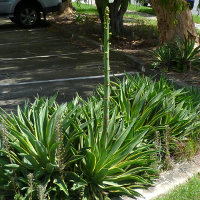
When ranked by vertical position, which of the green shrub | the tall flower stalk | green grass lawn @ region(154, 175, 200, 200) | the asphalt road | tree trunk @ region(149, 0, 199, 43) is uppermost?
the tall flower stalk

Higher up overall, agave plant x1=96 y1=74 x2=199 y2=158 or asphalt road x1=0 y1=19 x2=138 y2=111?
agave plant x1=96 y1=74 x2=199 y2=158

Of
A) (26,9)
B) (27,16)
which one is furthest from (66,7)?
(26,9)

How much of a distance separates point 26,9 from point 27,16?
0.33 meters

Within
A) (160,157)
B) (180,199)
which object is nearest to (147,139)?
(160,157)

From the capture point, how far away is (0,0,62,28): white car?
1492 cm

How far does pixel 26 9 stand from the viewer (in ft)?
49.8

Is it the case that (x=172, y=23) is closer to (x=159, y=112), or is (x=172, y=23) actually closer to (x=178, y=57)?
(x=178, y=57)

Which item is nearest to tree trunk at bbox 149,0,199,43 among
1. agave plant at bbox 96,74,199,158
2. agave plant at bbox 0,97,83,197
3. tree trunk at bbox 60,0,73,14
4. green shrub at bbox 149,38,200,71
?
green shrub at bbox 149,38,200,71

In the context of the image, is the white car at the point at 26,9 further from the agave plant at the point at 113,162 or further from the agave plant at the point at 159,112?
the agave plant at the point at 113,162

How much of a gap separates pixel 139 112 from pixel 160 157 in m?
0.73

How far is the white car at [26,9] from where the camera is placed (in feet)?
49.0

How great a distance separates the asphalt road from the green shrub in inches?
37.7

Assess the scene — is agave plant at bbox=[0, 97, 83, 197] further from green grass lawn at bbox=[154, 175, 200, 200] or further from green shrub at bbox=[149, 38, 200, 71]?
green shrub at bbox=[149, 38, 200, 71]

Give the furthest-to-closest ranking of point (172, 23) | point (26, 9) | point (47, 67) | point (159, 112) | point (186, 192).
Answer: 1. point (26, 9)
2. point (47, 67)
3. point (172, 23)
4. point (159, 112)
5. point (186, 192)
